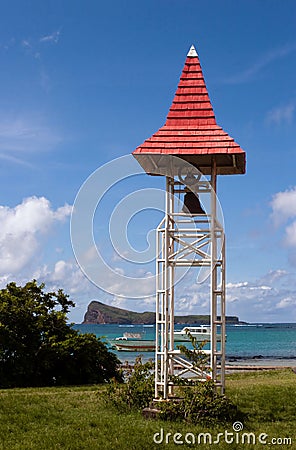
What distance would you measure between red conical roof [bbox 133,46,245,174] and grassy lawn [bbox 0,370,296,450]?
4700mm

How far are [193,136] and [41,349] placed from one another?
10394mm

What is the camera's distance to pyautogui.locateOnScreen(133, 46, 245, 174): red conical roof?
12.7m

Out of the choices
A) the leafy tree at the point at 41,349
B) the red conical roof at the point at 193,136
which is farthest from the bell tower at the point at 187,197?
the leafy tree at the point at 41,349

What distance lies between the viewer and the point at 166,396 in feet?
41.0

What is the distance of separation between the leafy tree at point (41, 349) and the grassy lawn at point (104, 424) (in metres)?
5.89

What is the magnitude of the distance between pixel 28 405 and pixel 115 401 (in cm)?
173

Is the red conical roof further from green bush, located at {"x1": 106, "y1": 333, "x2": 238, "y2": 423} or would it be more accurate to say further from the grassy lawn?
the grassy lawn

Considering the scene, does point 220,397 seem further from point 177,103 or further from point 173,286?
point 177,103

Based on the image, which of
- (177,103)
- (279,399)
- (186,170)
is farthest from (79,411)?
(177,103)

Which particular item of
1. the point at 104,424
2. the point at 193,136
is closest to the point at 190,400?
the point at 104,424

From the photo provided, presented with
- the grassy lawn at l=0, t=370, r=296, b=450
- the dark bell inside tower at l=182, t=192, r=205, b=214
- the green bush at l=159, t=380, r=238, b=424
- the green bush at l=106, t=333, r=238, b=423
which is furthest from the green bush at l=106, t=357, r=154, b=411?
the dark bell inside tower at l=182, t=192, r=205, b=214

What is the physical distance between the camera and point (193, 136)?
1297 centimetres

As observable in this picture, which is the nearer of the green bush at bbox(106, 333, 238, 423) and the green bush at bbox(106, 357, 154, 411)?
the green bush at bbox(106, 333, 238, 423)

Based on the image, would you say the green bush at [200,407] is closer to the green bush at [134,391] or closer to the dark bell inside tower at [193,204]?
the green bush at [134,391]
